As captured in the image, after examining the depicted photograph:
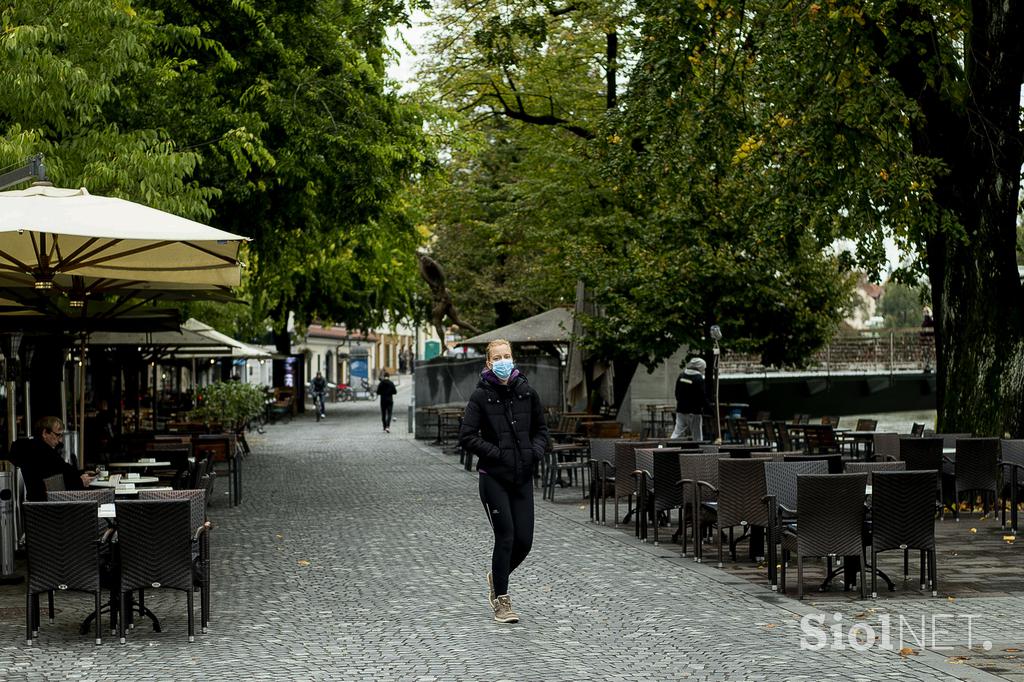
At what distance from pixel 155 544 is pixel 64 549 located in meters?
0.55

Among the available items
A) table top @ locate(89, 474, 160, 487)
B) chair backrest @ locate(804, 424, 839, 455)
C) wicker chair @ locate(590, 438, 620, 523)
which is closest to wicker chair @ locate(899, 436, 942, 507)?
wicker chair @ locate(590, 438, 620, 523)

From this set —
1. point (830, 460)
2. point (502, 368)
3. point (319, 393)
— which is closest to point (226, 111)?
point (830, 460)

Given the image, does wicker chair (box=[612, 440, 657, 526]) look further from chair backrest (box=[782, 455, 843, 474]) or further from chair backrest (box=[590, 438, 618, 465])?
chair backrest (box=[782, 455, 843, 474])

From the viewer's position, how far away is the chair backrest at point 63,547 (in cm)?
866

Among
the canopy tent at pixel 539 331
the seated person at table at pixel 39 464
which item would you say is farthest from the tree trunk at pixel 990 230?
the canopy tent at pixel 539 331

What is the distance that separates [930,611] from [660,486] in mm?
4429

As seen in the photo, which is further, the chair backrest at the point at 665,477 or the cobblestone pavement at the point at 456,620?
the chair backrest at the point at 665,477

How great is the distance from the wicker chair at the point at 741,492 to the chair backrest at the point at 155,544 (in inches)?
187

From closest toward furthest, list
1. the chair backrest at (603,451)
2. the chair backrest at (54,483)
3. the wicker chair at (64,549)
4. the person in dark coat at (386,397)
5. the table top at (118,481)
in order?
1. the wicker chair at (64,549)
2. the chair backrest at (54,483)
3. the table top at (118,481)
4. the chair backrest at (603,451)
5. the person in dark coat at (386,397)

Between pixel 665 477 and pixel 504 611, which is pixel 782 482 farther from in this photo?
pixel 504 611

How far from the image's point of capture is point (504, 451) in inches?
358

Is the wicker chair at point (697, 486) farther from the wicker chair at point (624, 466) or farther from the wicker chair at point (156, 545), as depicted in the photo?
the wicker chair at point (156, 545)

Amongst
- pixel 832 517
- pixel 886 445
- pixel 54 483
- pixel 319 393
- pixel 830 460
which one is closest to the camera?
pixel 832 517

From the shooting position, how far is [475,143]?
1070 inches
